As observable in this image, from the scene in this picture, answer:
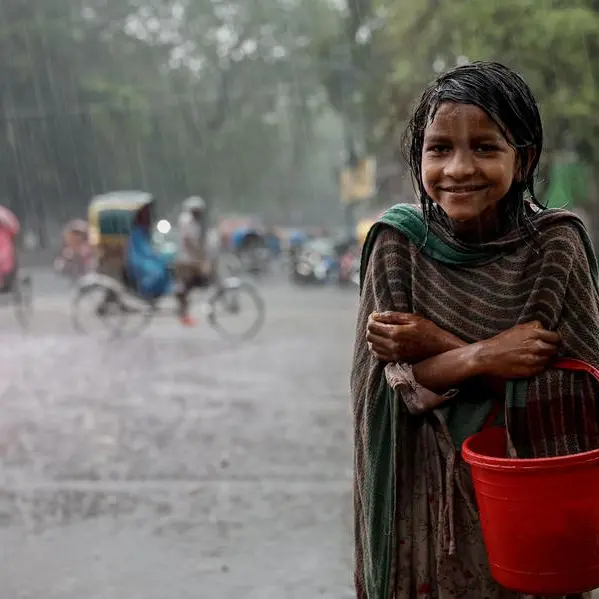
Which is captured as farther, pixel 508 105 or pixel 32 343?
pixel 32 343

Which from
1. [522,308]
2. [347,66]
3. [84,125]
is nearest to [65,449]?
[522,308]

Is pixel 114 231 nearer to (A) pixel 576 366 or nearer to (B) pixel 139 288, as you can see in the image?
(B) pixel 139 288

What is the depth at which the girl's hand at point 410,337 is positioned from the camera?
1752 mm

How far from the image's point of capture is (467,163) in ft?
5.63

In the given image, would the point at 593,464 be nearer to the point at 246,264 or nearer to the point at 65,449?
the point at 65,449

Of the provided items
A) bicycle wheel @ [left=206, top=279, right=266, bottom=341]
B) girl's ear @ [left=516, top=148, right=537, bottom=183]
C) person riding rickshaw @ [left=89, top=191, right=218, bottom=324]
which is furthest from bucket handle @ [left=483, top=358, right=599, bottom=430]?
person riding rickshaw @ [left=89, top=191, right=218, bottom=324]

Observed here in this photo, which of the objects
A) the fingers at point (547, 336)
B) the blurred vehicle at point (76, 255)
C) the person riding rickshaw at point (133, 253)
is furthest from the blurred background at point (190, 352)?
the fingers at point (547, 336)

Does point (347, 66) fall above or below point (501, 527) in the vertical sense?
above

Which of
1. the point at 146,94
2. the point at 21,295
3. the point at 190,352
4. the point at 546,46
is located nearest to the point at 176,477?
the point at 190,352

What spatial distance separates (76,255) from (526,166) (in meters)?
28.4

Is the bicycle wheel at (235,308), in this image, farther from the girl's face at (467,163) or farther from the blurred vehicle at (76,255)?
the blurred vehicle at (76,255)

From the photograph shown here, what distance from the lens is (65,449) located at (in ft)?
20.0

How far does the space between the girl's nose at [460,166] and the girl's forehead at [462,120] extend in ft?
0.13

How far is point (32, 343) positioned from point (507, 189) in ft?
36.3
